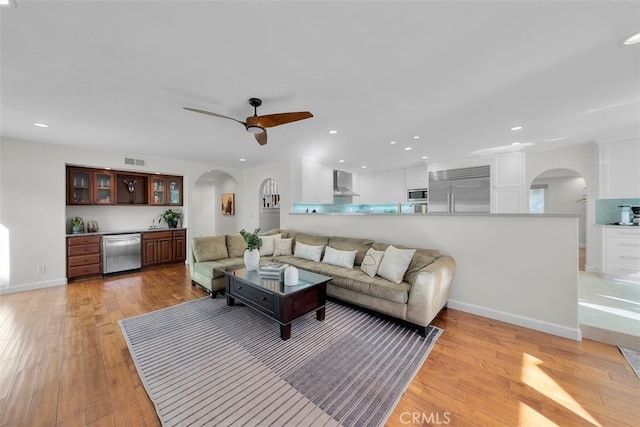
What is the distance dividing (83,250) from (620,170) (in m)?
9.88

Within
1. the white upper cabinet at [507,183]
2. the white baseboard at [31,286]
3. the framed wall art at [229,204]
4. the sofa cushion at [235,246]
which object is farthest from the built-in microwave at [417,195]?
the white baseboard at [31,286]

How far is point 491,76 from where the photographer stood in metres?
2.02

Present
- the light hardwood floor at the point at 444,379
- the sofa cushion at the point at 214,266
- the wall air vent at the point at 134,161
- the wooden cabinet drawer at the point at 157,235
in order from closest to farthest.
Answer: the light hardwood floor at the point at 444,379, the sofa cushion at the point at 214,266, the wall air vent at the point at 134,161, the wooden cabinet drawer at the point at 157,235

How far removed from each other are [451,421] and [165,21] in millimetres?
3093

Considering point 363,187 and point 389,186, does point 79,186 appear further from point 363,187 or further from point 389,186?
point 389,186

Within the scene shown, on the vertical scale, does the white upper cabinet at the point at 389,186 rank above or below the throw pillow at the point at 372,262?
above

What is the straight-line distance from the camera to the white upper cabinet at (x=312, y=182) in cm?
533

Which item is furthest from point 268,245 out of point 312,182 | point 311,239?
point 312,182

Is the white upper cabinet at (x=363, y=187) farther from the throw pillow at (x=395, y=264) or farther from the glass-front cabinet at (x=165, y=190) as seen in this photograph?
the glass-front cabinet at (x=165, y=190)

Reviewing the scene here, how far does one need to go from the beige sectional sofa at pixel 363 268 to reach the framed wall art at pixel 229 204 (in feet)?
11.7

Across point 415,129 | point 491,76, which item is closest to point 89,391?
point 491,76

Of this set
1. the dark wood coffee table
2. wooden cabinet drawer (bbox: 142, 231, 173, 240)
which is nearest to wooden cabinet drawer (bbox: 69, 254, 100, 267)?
wooden cabinet drawer (bbox: 142, 231, 173, 240)

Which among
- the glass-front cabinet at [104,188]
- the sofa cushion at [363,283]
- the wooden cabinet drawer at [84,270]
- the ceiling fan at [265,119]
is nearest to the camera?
the ceiling fan at [265,119]

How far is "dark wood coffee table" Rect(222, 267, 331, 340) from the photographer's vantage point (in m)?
2.33
